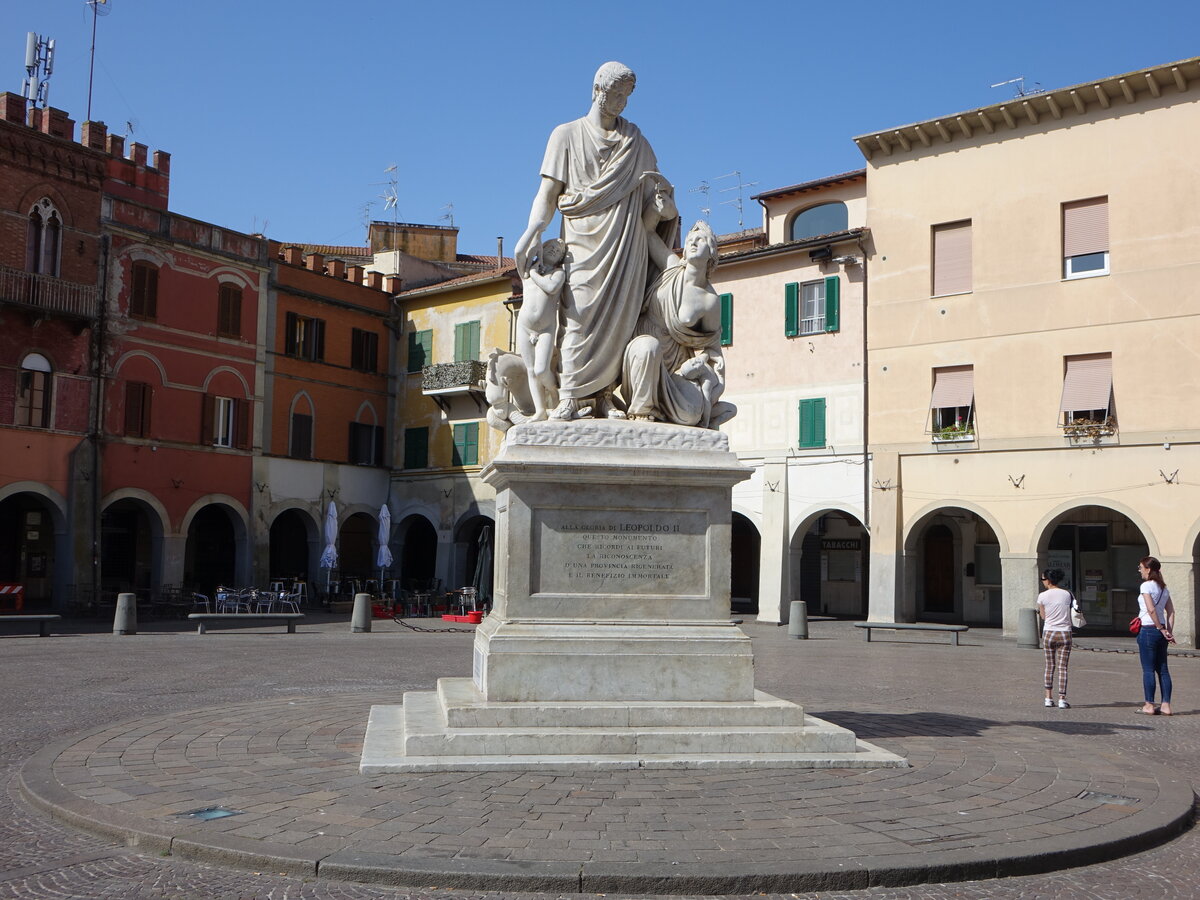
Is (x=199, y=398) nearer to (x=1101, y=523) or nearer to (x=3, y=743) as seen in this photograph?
(x=1101, y=523)

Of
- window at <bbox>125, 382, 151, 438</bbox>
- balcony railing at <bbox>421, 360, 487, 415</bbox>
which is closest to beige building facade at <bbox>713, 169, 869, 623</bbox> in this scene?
balcony railing at <bbox>421, 360, 487, 415</bbox>

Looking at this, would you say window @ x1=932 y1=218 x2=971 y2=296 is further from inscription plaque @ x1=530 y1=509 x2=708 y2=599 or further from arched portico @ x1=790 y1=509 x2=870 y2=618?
inscription plaque @ x1=530 y1=509 x2=708 y2=599

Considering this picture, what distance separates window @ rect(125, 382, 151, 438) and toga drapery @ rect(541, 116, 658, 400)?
26481 mm

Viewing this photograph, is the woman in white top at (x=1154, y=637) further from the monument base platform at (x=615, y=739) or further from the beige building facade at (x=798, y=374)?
the beige building facade at (x=798, y=374)

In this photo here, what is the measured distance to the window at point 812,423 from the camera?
31.0 metres

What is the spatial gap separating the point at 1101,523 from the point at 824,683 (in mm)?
18225

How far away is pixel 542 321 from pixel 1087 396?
2148 cm

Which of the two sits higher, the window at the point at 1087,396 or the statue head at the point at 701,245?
the window at the point at 1087,396

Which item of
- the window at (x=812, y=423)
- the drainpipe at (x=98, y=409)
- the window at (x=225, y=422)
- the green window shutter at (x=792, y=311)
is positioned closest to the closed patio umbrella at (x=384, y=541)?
the window at (x=225, y=422)

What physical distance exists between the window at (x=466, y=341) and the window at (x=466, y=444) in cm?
230

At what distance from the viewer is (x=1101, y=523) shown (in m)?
29.1

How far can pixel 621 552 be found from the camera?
755 cm

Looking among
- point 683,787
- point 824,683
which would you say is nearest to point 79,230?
point 824,683

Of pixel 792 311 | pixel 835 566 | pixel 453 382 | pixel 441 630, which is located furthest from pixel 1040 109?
pixel 453 382
